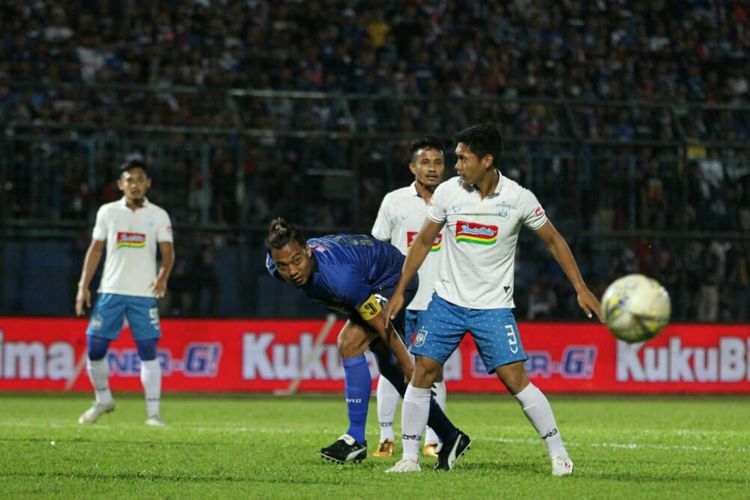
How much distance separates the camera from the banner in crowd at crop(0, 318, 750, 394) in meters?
18.3

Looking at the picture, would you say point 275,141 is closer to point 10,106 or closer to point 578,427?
point 10,106

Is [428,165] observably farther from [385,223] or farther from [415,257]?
[415,257]

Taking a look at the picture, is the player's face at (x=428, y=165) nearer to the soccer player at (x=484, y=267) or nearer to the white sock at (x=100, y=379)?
the soccer player at (x=484, y=267)

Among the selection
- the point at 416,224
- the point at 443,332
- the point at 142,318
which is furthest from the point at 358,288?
the point at 142,318

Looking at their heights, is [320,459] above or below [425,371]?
below

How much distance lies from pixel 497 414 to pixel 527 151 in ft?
15.5

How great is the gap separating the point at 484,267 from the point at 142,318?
583 centimetres

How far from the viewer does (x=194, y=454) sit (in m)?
9.70

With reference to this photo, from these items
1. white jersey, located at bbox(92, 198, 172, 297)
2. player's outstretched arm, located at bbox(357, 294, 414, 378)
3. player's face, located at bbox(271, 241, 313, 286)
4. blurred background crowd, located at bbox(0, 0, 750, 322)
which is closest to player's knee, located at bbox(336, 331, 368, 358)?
player's outstretched arm, located at bbox(357, 294, 414, 378)

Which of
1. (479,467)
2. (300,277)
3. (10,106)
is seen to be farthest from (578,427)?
(10,106)

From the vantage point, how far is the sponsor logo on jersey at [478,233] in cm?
817

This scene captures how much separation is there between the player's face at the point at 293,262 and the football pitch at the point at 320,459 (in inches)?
47.3

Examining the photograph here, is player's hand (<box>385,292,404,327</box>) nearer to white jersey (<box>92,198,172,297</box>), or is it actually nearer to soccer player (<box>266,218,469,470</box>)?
soccer player (<box>266,218,469,470</box>)

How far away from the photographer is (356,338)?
9211 millimetres
